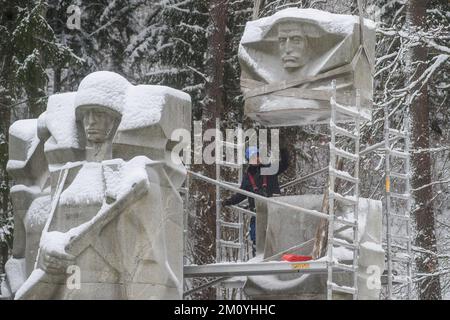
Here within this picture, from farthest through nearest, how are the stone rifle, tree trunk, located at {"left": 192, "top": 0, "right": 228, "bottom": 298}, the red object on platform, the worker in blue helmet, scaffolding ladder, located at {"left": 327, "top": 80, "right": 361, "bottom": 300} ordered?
tree trunk, located at {"left": 192, "top": 0, "right": 228, "bottom": 298} → the worker in blue helmet → the red object on platform → scaffolding ladder, located at {"left": 327, "top": 80, "right": 361, "bottom": 300} → the stone rifle

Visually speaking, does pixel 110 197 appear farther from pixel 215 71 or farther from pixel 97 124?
pixel 215 71

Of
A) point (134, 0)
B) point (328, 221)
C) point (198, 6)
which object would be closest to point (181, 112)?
point (328, 221)

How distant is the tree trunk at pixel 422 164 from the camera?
23.1 m

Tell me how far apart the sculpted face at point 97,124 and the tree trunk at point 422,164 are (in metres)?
10.2

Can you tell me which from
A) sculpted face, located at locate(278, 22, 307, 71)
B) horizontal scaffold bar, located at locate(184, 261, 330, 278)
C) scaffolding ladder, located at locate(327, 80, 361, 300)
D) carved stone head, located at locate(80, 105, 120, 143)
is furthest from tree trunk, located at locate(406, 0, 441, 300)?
carved stone head, located at locate(80, 105, 120, 143)

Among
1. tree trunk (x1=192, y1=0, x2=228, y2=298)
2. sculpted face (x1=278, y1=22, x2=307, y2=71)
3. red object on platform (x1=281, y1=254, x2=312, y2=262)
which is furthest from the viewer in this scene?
tree trunk (x1=192, y1=0, x2=228, y2=298)

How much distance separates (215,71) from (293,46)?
9.58m

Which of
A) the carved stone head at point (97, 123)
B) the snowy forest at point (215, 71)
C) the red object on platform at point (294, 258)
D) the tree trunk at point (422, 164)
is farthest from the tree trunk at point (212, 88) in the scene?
the carved stone head at point (97, 123)

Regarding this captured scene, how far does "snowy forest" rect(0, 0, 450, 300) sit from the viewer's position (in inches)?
925

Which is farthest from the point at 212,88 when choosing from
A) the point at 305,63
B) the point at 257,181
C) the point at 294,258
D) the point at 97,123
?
the point at 97,123

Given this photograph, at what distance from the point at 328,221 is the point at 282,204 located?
→ 1.73ft

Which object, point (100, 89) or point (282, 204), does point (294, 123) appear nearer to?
point (282, 204)

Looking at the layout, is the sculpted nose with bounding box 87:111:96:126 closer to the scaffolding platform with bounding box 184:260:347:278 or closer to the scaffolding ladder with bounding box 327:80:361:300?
the scaffolding platform with bounding box 184:260:347:278

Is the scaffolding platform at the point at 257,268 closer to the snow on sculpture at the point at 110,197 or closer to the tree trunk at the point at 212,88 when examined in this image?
the snow on sculpture at the point at 110,197
